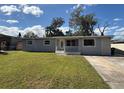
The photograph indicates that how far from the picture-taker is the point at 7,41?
35750mm

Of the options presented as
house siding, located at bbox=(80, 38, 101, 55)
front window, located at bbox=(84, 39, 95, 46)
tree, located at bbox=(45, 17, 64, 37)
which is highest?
tree, located at bbox=(45, 17, 64, 37)

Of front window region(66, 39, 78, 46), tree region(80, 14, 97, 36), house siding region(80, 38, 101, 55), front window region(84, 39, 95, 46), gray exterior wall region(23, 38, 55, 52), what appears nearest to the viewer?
house siding region(80, 38, 101, 55)

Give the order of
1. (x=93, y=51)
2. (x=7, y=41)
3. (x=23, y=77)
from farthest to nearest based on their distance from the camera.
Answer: (x=7, y=41) → (x=93, y=51) → (x=23, y=77)

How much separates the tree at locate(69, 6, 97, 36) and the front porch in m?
20.1

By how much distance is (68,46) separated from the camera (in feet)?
80.4

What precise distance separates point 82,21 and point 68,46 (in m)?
24.3

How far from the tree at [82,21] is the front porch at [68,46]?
2013cm

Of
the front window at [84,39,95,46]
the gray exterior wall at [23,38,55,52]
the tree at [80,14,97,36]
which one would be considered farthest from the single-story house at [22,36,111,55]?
the tree at [80,14,97,36]

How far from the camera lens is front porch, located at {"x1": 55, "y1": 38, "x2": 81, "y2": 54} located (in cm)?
2405

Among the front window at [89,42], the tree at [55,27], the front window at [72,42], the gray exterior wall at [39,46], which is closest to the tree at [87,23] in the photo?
the tree at [55,27]

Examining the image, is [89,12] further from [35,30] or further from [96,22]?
[35,30]

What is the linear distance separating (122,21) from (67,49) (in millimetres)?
25816

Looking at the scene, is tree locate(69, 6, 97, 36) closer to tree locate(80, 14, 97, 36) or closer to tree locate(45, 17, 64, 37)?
tree locate(80, 14, 97, 36)
